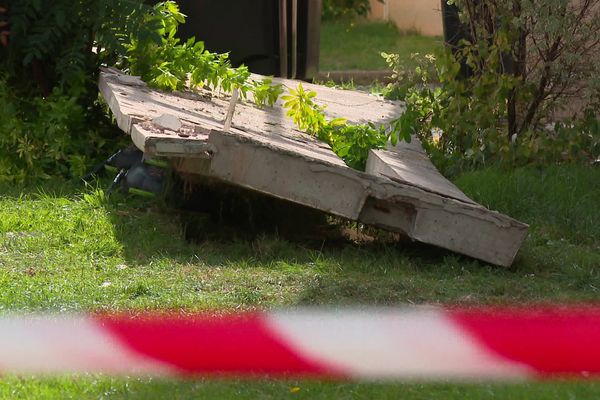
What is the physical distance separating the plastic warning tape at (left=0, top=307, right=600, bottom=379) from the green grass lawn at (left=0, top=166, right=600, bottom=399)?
0.47ft

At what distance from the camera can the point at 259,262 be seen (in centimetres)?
627

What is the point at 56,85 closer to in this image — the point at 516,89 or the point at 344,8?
the point at 516,89

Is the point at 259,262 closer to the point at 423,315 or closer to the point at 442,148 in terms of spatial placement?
the point at 423,315

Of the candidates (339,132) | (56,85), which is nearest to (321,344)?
(339,132)

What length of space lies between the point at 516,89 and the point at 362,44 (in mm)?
10037

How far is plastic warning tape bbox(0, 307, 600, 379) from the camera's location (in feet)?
15.1

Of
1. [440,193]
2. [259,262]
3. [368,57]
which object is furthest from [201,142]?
[368,57]

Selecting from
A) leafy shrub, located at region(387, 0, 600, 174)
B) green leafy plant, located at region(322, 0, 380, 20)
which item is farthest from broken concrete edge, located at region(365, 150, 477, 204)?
green leafy plant, located at region(322, 0, 380, 20)

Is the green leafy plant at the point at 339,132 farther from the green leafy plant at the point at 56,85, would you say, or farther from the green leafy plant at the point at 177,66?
the green leafy plant at the point at 56,85

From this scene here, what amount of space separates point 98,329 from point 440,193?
206 cm

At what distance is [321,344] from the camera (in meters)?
4.89

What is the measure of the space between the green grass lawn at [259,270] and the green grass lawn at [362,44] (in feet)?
28.5

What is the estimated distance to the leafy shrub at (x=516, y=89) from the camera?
7.73 meters

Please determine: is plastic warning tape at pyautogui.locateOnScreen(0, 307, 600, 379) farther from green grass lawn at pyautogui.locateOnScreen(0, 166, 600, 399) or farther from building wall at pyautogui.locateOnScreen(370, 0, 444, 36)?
building wall at pyautogui.locateOnScreen(370, 0, 444, 36)
